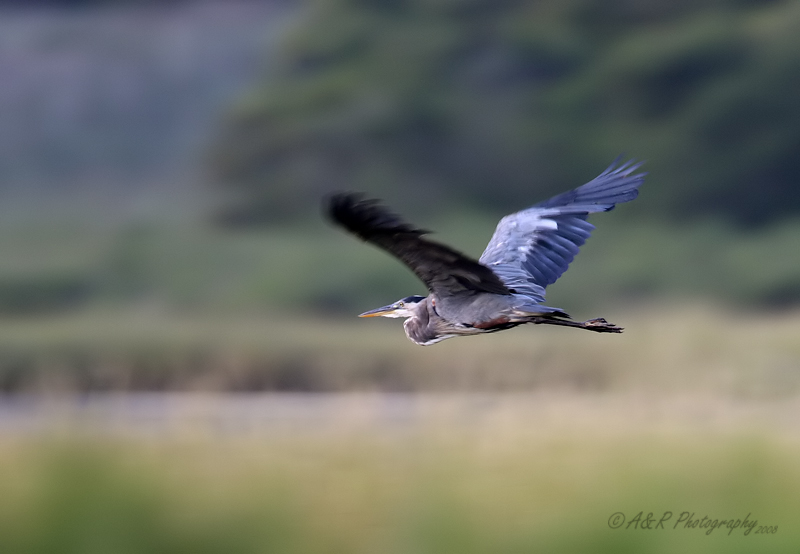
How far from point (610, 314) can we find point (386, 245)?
536 inches

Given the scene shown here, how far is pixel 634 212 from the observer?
65.6 ft

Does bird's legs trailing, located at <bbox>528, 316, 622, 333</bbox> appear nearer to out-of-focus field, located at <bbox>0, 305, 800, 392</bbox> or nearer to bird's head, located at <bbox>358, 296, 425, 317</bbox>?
bird's head, located at <bbox>358, 296, 425, 317</bbox>

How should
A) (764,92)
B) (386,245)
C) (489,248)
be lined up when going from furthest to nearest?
(764,92) → (489,248) → (386,245)

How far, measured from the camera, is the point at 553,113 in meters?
20.6

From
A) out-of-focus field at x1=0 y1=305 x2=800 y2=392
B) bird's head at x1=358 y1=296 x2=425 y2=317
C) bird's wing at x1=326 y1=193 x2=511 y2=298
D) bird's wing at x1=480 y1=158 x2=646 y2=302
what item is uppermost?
out-of-focus field at x1=0 y1=305 x2=800 y2=392

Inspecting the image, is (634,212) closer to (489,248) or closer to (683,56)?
(683,56)

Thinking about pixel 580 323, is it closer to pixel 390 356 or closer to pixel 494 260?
pixel 494 260

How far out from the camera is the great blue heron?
3105mm

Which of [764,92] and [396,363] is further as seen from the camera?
[764,92]

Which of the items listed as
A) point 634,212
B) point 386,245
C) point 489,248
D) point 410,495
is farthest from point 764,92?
point 386,245

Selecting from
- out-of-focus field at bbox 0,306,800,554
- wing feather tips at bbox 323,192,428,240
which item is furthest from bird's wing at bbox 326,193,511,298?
out-of-focus field at bbox 0,306,800,554

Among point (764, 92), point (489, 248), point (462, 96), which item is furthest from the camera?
point (462, 96)

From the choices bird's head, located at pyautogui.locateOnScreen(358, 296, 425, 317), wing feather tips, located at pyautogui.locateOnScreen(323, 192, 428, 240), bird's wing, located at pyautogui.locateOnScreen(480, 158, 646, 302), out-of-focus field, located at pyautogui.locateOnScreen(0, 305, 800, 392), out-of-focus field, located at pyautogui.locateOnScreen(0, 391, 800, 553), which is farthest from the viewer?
out-of-focus field, located at pyautogui.locateOnScreen(0, 305, 800, 392)

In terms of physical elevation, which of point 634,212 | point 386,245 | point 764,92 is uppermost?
point 764,92
